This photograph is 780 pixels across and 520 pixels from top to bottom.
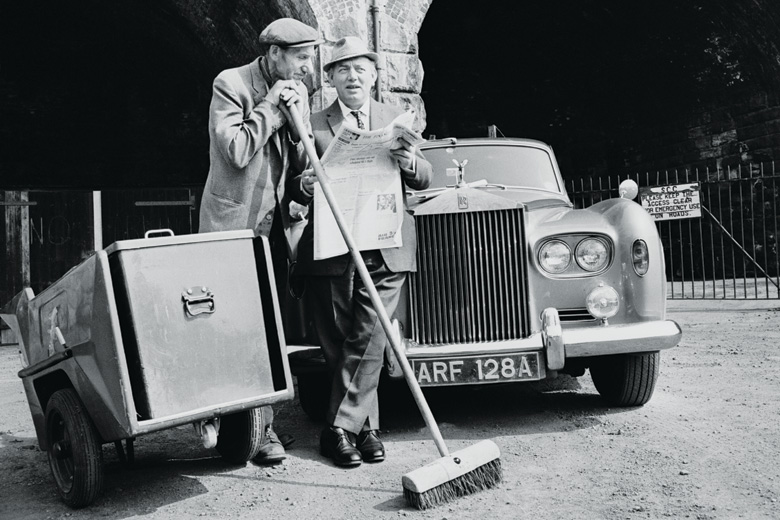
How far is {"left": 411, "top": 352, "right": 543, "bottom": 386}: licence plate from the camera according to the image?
372 cm

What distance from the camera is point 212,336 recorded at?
2.83m

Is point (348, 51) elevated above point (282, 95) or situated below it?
above

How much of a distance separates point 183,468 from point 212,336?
3.20 ft

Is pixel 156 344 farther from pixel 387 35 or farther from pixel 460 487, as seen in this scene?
pixel 387 35

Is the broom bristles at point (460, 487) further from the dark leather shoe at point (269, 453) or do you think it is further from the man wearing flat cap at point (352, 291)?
the dark leather shoe at point (269, 453)

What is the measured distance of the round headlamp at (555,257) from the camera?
3.94m

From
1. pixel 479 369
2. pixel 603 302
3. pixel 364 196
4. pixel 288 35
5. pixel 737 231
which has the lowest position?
pixel 479 369

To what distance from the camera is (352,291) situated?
3547mm

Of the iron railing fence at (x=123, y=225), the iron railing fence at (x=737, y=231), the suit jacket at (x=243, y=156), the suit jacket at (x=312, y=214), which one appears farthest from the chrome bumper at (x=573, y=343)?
the iron railing fence at (x=737, y=231)

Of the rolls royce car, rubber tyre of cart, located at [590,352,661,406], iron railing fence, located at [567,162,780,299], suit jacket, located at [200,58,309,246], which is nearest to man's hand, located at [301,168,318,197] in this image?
suit jacket, located at [200,58,309,246]

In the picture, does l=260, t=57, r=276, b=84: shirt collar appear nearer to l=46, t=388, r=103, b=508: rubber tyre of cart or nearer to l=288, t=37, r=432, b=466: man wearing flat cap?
l=288, t=37, r=432, b=466: man wearing flat cap

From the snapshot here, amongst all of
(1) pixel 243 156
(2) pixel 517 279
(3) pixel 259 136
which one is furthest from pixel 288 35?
(2) pixel 517 279

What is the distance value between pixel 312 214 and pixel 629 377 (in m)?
1.92

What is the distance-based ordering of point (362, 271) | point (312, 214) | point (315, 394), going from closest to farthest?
point (362, 271), point (312, 214), point (315, 394)
